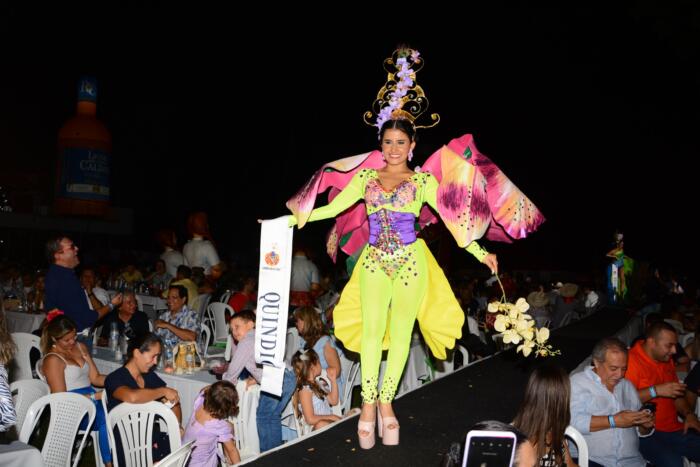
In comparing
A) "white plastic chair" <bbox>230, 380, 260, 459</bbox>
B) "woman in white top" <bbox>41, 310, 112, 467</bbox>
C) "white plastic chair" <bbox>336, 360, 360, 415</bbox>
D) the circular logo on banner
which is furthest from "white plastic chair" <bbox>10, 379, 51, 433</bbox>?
"white plastic chair" <bbox>336, 360, 360, 415</bbox>

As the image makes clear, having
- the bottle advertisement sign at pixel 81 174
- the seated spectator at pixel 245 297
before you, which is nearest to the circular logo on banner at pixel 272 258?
the seated spectator at pixel 245 297

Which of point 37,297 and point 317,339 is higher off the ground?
point 37,297

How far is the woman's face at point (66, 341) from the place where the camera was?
380cm

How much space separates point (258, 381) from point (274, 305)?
92 cm

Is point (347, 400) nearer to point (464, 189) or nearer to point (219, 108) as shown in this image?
point (464, 189)

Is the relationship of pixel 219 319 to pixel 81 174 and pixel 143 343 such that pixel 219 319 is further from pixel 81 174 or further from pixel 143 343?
pixel 81 174

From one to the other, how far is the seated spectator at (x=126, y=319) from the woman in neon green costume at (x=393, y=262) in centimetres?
308

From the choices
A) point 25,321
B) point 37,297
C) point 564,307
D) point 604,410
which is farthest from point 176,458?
point 564,307

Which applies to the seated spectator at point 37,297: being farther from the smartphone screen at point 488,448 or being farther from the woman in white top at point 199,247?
the smartphone screen at point 488,448

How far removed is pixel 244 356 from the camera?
3.95 m

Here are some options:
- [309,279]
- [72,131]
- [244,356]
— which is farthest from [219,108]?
[244,356]

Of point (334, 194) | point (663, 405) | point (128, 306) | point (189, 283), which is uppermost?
point (334, 194)

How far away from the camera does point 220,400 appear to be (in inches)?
120

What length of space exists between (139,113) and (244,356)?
13601mm
